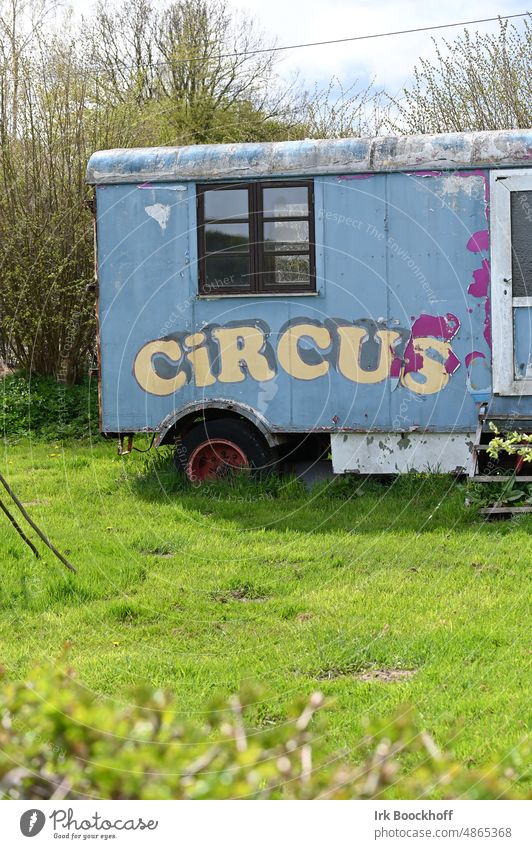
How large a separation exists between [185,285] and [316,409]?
5.54 ft

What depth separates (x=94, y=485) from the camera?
9.91 meters

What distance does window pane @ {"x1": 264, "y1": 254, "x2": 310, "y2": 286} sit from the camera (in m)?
9.19

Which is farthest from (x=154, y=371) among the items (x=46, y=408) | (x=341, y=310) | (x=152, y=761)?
(x=152, y=761)

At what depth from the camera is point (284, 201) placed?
9.20m

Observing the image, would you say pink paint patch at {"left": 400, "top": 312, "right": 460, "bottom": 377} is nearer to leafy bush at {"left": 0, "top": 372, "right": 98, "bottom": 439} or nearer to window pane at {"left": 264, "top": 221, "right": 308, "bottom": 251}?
window pane at {"left": 264, "top": 221, "right": 308, "bottom": 251}

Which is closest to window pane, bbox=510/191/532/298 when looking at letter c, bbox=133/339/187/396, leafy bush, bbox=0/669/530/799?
letter c, bbox=133/339/187/396

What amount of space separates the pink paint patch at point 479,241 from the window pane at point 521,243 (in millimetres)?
228

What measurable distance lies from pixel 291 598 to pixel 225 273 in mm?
3928

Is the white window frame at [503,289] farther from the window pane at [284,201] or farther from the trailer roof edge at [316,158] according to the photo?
the window pane at [284,201]

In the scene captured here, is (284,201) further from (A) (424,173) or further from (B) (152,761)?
(B) (152,761)

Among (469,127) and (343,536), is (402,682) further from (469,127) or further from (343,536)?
(469,127)

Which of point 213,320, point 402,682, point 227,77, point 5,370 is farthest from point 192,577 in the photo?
point 227,77

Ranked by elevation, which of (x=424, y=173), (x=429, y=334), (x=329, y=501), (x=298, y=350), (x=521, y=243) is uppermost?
(x=424, y=173)

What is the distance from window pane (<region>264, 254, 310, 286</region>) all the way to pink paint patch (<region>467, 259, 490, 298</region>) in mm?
1517
